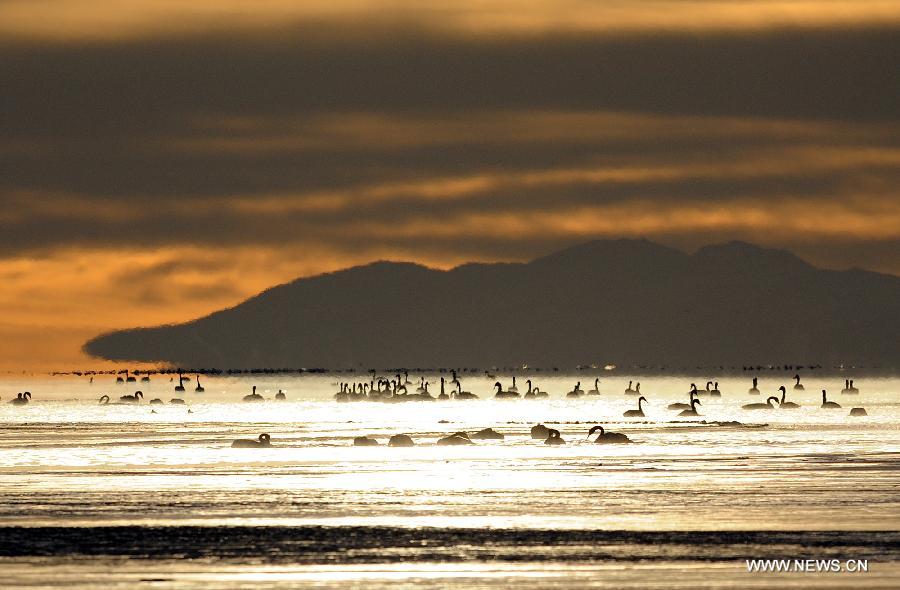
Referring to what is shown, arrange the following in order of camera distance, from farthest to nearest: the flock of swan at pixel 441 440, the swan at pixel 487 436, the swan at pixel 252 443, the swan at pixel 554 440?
1. the swan at pixel 487 436
2. the swan at pixel 554 440
3. the flock of swan at pixel 441 440
4. the swan at pixel 252 443

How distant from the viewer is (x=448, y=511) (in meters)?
40.5

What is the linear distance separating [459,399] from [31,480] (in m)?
122

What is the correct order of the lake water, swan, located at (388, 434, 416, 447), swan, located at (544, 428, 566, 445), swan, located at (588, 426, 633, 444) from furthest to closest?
swan, located at (544, 428, 566, 445), swan, located at (588, 426, 633, 444), swan, located at (388, 434, 416, 447), the lake water

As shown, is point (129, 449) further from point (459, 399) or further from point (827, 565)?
point (459, 399)

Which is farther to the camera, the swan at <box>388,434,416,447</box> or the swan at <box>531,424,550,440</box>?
the swan at <box>531,424,550,440</box>

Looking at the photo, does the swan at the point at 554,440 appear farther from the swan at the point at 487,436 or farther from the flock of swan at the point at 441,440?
the swan at the point at 487,436

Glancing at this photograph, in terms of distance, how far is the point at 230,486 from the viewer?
4897 centimetres

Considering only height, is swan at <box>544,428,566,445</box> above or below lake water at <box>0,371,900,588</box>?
above

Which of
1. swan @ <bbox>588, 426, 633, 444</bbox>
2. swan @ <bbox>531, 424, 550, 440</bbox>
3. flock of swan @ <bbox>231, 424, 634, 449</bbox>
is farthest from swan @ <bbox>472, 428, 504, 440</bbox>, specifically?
swan @ <bbox>588, 426, 633, 444</bbox>

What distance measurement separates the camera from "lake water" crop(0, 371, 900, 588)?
29953mm

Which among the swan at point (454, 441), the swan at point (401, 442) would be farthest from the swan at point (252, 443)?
the swan at point (454, 441)

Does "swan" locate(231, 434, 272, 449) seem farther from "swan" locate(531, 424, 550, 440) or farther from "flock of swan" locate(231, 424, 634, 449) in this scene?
"swan" locate(531, 424, 550, 440)

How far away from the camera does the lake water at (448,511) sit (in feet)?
98.3

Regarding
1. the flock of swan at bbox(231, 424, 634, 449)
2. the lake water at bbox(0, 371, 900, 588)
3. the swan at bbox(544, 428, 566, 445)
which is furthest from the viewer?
the swan at bbox(544, 428, 566, 445)
